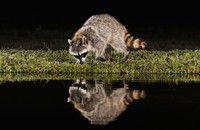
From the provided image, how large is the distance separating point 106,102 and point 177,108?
1.07 m

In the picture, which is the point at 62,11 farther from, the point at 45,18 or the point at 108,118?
the point at 108,118

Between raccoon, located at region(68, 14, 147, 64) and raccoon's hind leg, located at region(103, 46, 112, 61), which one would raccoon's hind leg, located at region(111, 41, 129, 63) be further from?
raccoon's hind leg, located at region(103, 46, 112, 61)

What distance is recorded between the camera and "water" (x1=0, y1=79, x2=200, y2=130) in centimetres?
861

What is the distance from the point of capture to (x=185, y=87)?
1165cm

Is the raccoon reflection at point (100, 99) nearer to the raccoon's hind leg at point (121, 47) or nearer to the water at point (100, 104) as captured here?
the water at point (100, 104)

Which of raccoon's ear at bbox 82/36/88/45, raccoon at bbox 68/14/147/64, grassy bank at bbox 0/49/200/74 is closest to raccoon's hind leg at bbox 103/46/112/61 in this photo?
raccoon at bbox 68/14/147/64

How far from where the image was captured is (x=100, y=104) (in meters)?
9.84

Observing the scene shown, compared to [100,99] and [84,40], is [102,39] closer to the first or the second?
[84,40]

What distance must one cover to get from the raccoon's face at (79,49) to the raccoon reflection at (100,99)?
85.0 inches

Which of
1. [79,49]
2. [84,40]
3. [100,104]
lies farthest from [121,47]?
[100,104]

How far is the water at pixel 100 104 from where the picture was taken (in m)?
8.61

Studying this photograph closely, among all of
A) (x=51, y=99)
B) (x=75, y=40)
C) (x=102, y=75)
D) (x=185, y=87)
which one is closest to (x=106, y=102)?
(x=51, y=99)

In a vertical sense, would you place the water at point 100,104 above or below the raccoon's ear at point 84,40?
below

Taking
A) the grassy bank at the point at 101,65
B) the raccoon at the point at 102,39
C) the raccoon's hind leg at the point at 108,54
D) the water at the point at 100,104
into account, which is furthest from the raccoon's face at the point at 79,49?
the water at the point at 100,104
